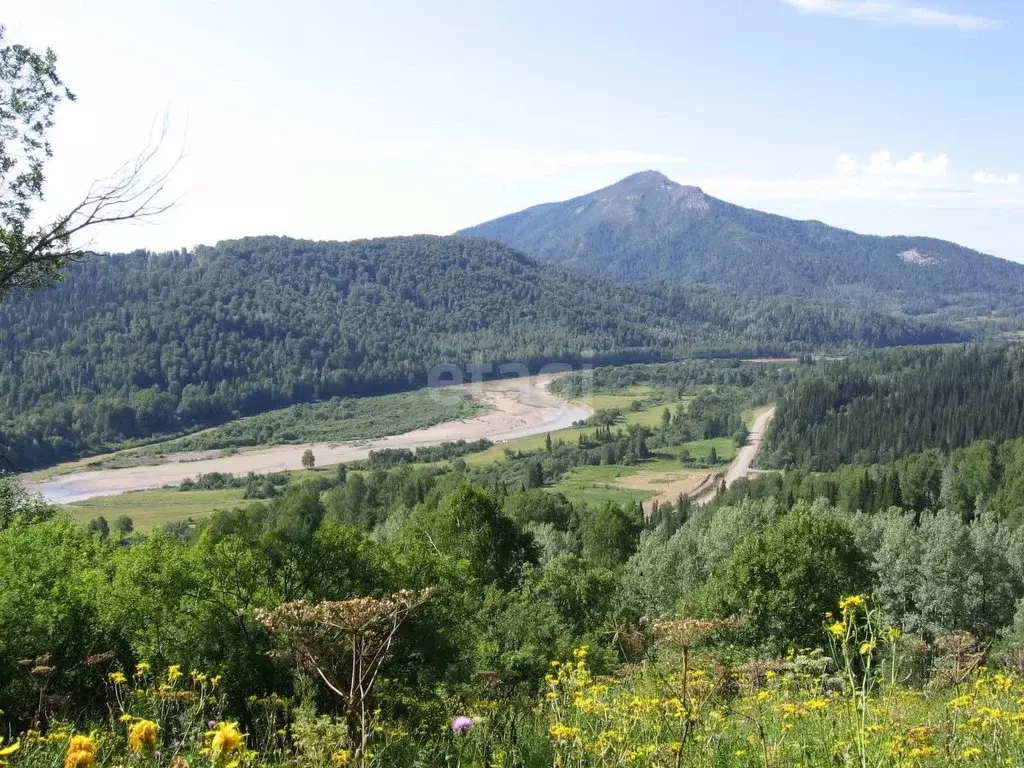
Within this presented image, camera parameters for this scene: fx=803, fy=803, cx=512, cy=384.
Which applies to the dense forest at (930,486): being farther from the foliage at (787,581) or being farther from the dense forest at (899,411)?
the foliage at (787,581)

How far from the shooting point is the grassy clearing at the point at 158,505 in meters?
86.5

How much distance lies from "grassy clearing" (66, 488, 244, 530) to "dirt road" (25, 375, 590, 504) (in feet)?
15.3

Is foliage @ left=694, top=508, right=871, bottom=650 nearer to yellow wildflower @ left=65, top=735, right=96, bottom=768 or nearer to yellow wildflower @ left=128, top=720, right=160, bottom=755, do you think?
yellow wildflower @ left=128, top=720, right=160, bottom=755

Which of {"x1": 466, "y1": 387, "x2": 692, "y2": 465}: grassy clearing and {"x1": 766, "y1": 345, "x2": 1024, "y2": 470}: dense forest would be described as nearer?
{"x1": 766, "y1": 345, "x2": 1024, "y2": 470}: dense forest

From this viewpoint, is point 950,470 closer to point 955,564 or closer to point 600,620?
point 955,564

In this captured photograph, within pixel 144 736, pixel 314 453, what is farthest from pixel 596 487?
pixel 144 736

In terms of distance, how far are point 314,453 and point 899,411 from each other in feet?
321

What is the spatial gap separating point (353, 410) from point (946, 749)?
176976mm

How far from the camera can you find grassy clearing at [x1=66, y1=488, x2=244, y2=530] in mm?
86544

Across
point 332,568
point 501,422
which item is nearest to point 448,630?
point 332,568

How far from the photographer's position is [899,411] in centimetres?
13288

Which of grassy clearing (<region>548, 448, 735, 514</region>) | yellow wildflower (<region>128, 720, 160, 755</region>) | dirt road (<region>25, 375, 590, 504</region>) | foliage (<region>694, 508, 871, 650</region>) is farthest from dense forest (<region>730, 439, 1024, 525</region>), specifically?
yellow wildflower (<region>128, 720, 160, 755</region>)

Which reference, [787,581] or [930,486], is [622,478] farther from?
[787,581]

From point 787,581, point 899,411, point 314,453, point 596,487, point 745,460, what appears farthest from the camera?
point 314,453
